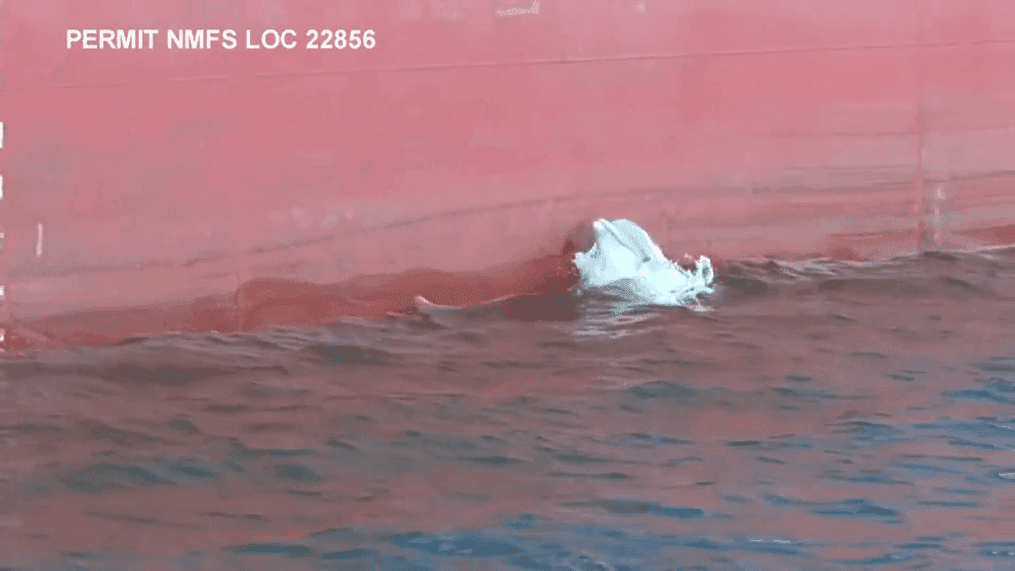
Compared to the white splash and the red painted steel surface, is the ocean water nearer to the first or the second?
the white splash

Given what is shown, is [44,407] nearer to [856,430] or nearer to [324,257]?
[324,257]

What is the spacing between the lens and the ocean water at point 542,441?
15.6ft

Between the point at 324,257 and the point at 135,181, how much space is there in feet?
3.17

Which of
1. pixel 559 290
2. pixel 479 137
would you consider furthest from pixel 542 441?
pixel 479 137

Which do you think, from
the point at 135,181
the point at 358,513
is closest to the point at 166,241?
the point at 135,181

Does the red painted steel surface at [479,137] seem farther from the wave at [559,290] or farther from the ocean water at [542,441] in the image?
the ocean water at [542,441]

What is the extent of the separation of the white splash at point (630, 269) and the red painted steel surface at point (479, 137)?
127 millimetres

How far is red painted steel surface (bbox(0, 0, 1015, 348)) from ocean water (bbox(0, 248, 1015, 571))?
1.35ft

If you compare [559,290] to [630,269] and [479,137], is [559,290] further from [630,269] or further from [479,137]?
[479,137]

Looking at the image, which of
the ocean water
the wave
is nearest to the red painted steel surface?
the wave

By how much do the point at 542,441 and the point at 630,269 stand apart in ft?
6.14

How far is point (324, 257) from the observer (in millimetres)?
6855

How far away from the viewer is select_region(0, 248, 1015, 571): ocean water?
4754 mm

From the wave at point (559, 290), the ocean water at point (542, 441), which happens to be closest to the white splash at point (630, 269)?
the wave at point (559, 290)
